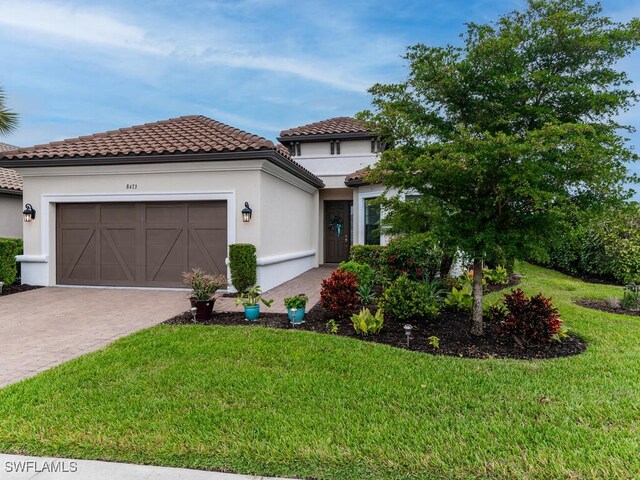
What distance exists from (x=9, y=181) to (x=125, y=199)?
24.3ft

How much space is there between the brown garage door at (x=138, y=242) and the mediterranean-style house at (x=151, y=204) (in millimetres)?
29

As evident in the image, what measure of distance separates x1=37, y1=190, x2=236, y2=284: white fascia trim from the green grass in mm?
5150

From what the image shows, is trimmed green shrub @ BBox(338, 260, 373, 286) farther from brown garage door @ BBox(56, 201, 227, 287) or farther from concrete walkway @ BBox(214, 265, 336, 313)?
brown garage door @ BBox(56, 201, 227, 287)

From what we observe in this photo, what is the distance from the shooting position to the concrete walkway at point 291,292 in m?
8.21

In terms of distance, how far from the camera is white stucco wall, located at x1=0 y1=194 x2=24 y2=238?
13.8 m

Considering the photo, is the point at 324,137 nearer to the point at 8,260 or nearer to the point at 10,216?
the point at 8,260

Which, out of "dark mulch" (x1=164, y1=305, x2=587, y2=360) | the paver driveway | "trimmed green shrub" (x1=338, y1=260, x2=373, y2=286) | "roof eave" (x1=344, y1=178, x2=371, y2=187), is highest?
"roof eave" (x1=344, y1=178, x2=371, y2=187)

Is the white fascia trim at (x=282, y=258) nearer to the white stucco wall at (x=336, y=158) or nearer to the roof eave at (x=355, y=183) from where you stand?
the roof eave at (x=355, y=183)

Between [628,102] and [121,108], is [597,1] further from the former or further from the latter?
[121,108]

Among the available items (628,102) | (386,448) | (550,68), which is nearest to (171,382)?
(386,448)

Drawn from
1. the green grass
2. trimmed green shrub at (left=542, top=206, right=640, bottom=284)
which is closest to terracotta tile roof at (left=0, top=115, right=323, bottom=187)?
the green grass

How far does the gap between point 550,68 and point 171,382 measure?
22.1ft

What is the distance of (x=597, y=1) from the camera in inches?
213

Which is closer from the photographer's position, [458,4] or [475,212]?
[475,212]
